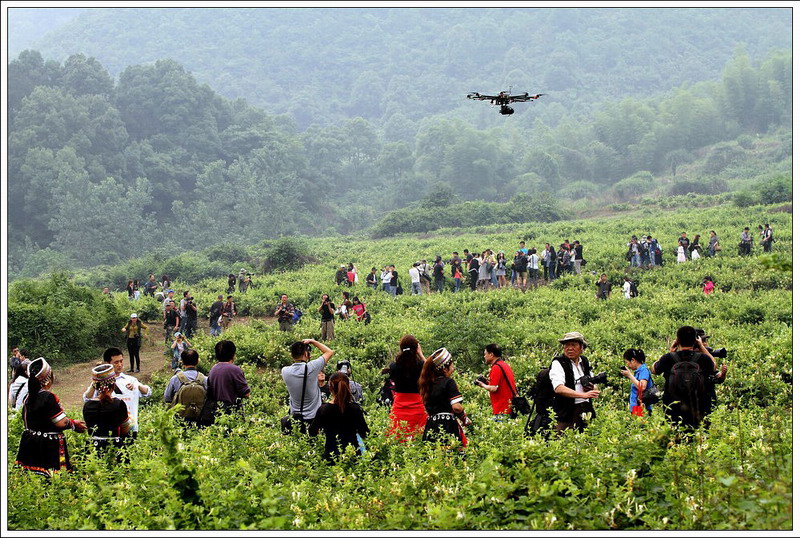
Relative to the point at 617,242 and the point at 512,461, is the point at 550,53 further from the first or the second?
the point at 512,461

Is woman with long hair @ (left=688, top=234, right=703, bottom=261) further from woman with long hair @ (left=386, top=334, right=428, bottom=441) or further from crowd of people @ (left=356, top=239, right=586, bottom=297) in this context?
woman with long hair @ (left=386, top=334, right=428, bottom=441)

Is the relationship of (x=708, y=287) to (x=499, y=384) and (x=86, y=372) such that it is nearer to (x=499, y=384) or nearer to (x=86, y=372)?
(x=499, y=384)

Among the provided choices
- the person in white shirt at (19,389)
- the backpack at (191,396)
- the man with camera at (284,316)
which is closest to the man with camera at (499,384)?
the backpack at (191,396)

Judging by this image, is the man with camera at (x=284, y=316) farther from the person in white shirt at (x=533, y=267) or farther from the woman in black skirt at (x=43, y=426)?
the woman in black skirt at (x=43, y=426)

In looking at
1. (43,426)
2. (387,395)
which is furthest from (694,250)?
(43,426)

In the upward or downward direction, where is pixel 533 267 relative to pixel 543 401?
upward

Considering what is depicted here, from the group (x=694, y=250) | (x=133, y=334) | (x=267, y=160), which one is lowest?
(x=133, y=334)

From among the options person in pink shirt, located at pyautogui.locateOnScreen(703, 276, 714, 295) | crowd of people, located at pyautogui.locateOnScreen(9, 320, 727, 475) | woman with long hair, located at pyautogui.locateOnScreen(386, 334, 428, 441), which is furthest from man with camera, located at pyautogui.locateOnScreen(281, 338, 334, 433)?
person in pink shirt, located at pyautogui.locateOnScreen(703, 276, 714, 295)
